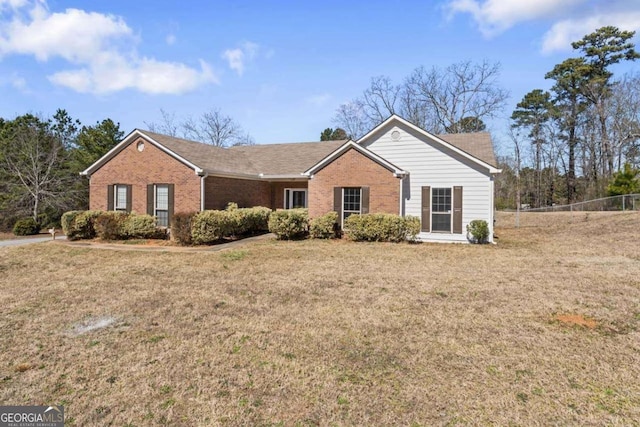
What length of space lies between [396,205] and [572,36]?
3656cm

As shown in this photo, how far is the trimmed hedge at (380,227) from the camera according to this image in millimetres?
15055

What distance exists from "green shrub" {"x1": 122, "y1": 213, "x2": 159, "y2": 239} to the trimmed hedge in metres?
8.41

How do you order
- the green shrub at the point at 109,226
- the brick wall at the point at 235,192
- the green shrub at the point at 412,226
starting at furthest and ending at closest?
the brick wall at the point at 235,192 → the green shrub at the point at 109,226 → the green shrub at the point at 412,226

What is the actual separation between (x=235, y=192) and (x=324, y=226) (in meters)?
5.59

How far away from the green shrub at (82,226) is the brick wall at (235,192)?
498 cm

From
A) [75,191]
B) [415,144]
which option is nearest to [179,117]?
[75,191]

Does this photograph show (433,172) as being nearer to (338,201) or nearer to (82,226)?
(338,201)

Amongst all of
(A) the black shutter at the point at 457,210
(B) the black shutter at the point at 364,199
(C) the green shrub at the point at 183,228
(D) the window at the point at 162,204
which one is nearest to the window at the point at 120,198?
(D) the window at the point at 162,204

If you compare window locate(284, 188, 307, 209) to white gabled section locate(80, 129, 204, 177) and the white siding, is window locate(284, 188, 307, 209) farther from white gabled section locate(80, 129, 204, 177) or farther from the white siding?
white gabled section locate(80, 129, 204, 177)

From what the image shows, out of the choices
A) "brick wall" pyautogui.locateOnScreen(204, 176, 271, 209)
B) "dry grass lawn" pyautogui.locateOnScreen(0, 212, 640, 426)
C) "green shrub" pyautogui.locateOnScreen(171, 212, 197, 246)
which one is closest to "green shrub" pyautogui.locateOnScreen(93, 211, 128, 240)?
"green shrub" pyautogui.locateOnScreen(171, 212, 197, 246)

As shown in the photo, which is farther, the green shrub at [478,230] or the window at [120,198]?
the window at [120,198]

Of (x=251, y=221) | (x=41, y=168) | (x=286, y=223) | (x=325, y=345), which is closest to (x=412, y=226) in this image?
(x=286, y=223)

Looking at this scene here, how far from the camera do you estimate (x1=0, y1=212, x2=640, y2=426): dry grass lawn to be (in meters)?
3.45

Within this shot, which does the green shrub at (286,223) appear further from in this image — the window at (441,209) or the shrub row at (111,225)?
the window at (441,209)
